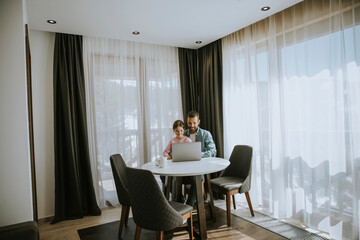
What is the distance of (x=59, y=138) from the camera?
128 inches

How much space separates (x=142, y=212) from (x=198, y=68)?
3.06 m

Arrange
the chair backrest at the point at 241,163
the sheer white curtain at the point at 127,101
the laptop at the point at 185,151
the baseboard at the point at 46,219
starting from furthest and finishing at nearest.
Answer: the sheer white curtain at the point at 127,101 < the baseboard at the point at 46,219 < the chair backrest at the point at 241,163 < the laptop at the point at 185,151

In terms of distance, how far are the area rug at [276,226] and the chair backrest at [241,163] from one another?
1.60 feet

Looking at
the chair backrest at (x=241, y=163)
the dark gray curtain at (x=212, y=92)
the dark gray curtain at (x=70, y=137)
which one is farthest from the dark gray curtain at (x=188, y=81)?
the dark gray curtain at (x=70, y=137)

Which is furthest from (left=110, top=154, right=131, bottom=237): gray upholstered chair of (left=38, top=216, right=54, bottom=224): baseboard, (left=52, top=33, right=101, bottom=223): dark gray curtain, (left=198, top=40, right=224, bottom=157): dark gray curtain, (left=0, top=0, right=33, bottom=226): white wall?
(left=198, top=40, right=224, bottom=157): dark gray curtain

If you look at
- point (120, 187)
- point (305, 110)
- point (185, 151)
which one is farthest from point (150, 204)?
point (305, 110)

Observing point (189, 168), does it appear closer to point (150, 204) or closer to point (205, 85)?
point (150, 204)

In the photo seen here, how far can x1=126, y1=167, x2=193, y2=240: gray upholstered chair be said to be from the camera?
1889mm

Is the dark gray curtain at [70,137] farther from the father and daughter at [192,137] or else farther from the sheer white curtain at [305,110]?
the sheer white curtain at [305,110]

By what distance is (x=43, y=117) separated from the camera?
3.29 meters

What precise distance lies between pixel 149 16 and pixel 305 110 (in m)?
2.10

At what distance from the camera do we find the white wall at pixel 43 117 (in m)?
3.25

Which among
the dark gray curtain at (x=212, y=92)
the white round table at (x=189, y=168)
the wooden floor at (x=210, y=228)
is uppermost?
the dark gray curtain at (x=212, y=92)

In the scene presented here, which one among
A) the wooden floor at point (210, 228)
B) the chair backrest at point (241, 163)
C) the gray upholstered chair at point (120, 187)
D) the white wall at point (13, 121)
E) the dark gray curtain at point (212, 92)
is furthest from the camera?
the dark gray curtain at point (212, 92)
